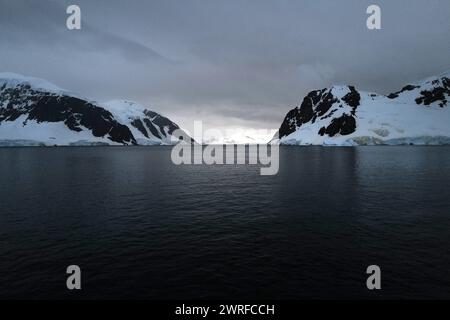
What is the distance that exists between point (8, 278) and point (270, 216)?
2655 centimetres

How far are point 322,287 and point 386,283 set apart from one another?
14.9 feet

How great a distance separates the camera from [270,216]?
37.1 m

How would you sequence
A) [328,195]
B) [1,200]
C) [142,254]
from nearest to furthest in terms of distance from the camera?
[142,254]
[1,200]
[328,195]

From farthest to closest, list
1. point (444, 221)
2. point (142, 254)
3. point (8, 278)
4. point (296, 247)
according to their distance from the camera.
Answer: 1. point (444, 221)
2. point (296, 247)
3. point (142, 254)
4. point (8, 278)

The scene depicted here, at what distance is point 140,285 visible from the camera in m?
19.6

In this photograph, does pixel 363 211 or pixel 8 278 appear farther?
pixel 363 211

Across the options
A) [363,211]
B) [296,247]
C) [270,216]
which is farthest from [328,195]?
[296,247]
